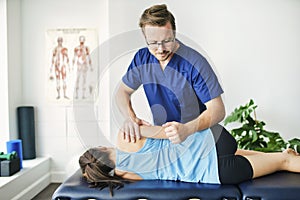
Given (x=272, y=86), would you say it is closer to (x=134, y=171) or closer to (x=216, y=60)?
(x=216, y=60)

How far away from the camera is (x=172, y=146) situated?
6.49 ft

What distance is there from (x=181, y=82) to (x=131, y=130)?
1.06 ft

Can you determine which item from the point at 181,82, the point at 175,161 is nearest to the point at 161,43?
the point at 181,82

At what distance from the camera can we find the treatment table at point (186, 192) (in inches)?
72.6

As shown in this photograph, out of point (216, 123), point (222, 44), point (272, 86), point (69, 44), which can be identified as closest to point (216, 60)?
point (222, 44)

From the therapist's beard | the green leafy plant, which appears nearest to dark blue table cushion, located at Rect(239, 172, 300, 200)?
the therapist's beard

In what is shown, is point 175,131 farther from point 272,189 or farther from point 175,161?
point 272,189

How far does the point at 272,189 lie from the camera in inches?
73.0

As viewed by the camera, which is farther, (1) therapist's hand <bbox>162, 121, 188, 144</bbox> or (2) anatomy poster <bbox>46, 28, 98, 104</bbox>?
(2) anatomy poster <bbox>46, 28, 98, 104</bbox>

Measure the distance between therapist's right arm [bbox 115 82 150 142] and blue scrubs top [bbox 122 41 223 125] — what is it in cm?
13

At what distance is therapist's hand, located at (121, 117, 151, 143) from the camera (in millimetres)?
1948

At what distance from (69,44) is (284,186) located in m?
2.46

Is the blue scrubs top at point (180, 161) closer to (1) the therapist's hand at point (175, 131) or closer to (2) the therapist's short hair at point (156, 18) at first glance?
(1) the therapist's hand at point (175, 131)

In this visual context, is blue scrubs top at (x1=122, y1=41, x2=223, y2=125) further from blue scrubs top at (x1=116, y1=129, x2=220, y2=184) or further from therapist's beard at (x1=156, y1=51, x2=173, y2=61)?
blue scrubs top at (x1=116, y1=129, x2=220, y2=184)
